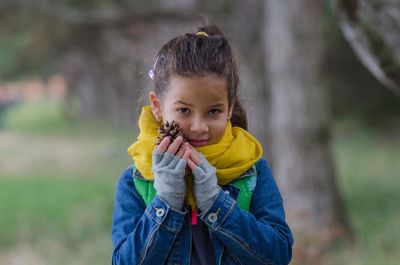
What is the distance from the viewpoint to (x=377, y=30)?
14.9 feet

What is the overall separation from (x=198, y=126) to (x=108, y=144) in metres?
25.7

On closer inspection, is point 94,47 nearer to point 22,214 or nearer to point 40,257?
point 22,214

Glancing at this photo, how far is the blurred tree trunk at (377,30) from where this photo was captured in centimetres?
444

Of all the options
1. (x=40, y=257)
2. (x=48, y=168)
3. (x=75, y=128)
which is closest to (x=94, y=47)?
(x=48, y=168)

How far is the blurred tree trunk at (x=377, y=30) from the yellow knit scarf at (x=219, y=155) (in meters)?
1.98

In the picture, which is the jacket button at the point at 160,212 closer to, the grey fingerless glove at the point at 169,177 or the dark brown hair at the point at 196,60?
the grey fingerless glove at the point at 169,177

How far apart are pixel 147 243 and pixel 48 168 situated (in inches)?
757

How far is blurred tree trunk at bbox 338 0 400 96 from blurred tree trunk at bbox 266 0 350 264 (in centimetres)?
423

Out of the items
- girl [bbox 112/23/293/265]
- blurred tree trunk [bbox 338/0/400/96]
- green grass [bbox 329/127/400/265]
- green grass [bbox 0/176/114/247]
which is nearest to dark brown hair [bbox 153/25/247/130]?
girl [bbox 112/23/293/265]

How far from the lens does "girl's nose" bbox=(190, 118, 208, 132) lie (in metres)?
2.63

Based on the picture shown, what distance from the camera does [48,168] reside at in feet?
70.5

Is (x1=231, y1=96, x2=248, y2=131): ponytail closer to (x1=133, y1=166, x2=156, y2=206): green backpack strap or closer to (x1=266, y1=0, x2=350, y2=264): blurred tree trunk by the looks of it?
(x1=133, y1=166, x2=156, y2=206): green backpack strap

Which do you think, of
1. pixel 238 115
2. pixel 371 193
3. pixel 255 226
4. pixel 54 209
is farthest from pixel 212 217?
pixel 54 209

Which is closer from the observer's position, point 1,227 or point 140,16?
point 1,227
